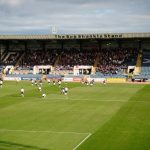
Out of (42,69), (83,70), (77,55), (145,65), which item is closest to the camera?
(145,65)

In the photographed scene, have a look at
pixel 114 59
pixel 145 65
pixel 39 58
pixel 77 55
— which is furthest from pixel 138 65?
pixel 39 58

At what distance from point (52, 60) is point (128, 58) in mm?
17879

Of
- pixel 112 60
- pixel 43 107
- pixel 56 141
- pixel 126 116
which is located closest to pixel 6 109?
pixel 43 107

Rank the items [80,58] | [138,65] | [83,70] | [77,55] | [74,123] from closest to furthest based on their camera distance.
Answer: [74,123]
[138,65]
[83,70]
[80,58]
[77,55]

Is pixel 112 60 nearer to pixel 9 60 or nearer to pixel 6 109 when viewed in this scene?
pixel 9 60

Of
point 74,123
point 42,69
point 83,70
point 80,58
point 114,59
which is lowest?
point 74,123

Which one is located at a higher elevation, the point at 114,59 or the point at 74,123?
the point at 114,59

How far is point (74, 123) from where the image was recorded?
29.7 metres

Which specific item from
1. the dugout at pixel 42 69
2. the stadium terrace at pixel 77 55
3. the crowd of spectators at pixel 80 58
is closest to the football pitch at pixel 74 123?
the stadium terrace at pixel 77 55

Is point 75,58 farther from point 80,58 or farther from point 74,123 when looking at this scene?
point 74,123

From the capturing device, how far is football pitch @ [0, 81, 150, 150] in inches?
916

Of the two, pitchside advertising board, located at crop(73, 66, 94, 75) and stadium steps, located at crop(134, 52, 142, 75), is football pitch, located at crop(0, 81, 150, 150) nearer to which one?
stadium steps, located at crop(134, 52, 142, 75)

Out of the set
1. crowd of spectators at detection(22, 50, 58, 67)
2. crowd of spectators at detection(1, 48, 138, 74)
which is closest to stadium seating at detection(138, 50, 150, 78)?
crowd of spectators at detection(1, 48, 138, 74)

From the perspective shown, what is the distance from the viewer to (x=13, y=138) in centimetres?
2462
